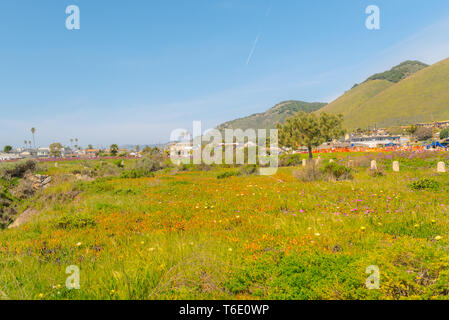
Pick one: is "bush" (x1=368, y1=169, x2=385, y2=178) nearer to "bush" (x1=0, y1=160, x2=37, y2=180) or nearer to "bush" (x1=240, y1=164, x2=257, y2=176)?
"bush" (x1=240, y1=164, x2=257, y2=176)

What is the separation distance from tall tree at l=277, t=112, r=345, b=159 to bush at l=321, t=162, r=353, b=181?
16761 mm

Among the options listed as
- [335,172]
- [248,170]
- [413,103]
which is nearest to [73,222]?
[335,172]

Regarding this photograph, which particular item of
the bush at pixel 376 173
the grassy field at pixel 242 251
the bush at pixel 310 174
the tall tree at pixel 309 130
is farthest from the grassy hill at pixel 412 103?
the grassy field at pixel 242 251

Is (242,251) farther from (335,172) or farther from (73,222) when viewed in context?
(335,172)

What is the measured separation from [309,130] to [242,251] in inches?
1143

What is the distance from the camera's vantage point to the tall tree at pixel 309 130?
99.5 feet

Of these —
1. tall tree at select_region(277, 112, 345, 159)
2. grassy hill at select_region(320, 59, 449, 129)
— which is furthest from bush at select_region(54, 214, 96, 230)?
grassy hill at select_region(320, 59, 449, 129)

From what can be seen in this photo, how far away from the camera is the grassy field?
295 cm

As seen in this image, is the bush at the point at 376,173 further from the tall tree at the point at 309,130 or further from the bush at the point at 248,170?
the tall tree at the point at 309,130

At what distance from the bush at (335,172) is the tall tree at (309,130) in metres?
16.8

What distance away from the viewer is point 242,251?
13.5 feet

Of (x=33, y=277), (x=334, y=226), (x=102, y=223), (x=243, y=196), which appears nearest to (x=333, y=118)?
(x=243, y=196)
